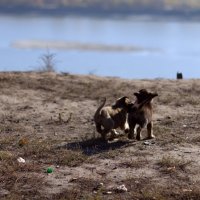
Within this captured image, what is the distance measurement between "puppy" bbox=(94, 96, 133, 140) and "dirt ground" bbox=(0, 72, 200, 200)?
179 mm

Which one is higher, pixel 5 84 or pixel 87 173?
pixel 5 84

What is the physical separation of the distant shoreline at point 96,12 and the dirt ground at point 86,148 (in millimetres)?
30688

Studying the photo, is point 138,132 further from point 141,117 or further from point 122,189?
point 122,189

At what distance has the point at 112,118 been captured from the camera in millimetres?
10055

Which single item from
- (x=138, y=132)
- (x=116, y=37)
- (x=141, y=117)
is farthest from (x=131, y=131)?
(x=116, y=37)

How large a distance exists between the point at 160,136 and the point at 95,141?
104cm

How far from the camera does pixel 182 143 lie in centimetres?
989

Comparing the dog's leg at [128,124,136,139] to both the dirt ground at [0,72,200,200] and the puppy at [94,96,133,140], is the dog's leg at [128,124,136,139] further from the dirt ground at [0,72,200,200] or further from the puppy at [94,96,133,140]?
the puppy at [94,96,133,140]

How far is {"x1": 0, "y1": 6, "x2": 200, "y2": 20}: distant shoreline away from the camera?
147 feet

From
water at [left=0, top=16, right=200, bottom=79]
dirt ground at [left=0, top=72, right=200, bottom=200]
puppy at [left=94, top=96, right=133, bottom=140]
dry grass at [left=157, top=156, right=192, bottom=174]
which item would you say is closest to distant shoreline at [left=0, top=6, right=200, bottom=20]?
water at [left=0, top=16, right=200, bottom=79]

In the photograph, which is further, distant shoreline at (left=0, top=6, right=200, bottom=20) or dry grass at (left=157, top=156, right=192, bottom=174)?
distant shoreline at (left=0, top=6, right=200, bottom=20)

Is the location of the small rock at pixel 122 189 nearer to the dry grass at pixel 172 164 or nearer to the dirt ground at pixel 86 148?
the dirt ground at pixel 86 148

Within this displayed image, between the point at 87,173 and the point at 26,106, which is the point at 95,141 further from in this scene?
the point at 26,106

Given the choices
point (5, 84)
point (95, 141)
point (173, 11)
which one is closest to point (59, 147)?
point (95, 141)
